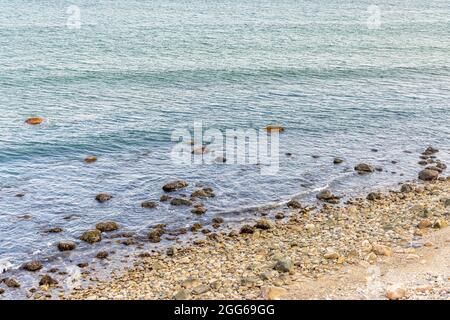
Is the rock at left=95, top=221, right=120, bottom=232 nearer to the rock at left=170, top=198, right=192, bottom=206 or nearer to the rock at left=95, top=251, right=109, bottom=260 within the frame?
the rock at left=95, top=251, right=109, bottom=260

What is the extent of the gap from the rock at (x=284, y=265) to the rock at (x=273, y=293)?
2.05m

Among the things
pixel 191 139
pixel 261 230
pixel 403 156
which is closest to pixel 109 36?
pixel 191 139

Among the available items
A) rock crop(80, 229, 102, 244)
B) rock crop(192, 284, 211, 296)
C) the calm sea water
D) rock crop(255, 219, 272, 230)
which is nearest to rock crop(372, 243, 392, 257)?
rock crop(255, 219, 272, 230)

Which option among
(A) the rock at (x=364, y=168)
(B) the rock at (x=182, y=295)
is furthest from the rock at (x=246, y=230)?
(A) the rock at (x=364, y=168)

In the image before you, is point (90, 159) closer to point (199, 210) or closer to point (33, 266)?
point (199, 210)

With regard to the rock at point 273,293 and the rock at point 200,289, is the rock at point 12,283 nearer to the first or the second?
the rock at point 200,289

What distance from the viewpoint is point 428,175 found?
47.3 metres

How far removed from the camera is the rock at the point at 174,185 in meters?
45.1

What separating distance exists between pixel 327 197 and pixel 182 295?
17.7 m

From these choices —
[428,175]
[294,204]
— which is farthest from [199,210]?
[428,175]

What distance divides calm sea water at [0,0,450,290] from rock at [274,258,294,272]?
9834 millimetres

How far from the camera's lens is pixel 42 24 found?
365ft

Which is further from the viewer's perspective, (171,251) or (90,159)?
(90,159)

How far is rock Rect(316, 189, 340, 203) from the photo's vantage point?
43312 mm
